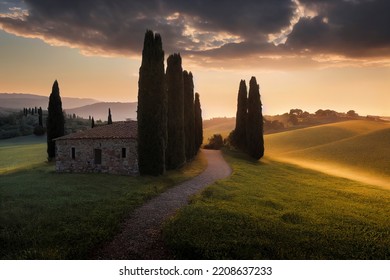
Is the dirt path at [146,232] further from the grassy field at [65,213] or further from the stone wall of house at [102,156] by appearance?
the stone wall of house at [102,156]

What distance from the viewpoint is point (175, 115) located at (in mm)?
33156

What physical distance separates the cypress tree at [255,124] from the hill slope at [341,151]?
22.8ft

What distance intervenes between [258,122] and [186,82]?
42.3 ft

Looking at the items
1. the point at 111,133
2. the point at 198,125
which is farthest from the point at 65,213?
the point at 198,125

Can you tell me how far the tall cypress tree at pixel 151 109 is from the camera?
25.9 meters

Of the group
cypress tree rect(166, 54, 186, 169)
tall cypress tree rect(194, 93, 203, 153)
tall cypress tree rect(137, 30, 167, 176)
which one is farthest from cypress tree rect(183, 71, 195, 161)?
tall cypress tree rect(137, 30, 167, 176)

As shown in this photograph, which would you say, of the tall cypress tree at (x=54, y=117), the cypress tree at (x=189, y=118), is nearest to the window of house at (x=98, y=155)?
the cypress tree at (x=189, y=118)

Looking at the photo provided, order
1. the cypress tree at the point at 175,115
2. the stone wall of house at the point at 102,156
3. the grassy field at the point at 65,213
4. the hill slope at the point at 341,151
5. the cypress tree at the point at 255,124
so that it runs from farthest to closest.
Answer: the cypress tree at the point at 255,124 < the hill slope at the point at 341,151 < the cypress tree at the point at 175,115 < the stone wall of house at the point at 102,156 < the grassy field at the point at 65,213

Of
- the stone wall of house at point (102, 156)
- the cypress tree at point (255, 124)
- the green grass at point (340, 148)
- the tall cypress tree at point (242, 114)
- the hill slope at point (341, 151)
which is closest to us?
the stone wall of house at point (102, 156)

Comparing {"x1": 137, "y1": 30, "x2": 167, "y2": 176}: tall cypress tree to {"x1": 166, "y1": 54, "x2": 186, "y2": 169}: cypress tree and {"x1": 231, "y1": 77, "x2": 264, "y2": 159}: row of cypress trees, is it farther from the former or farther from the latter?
{"x1": 231, "y1": 77, "x2": 264, "y2": 159}: row of cypress trees

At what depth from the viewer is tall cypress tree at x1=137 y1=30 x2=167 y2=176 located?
25922 mm

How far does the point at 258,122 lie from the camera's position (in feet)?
149

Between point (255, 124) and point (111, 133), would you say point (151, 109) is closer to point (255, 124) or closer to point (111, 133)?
point (111, 133)

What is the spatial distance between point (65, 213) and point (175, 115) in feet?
70.3
